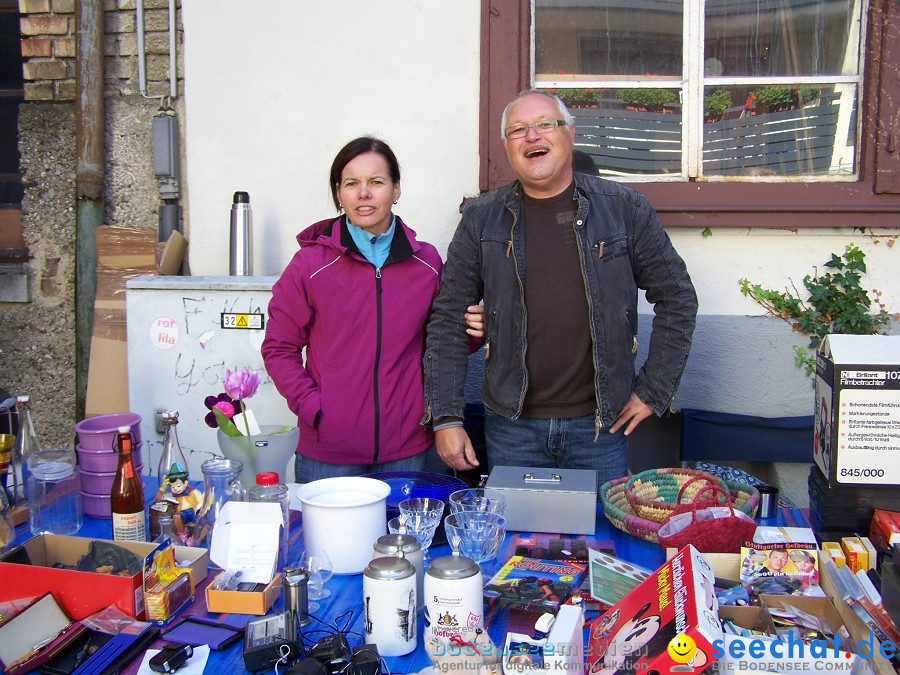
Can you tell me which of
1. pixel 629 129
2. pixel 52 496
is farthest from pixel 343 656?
pixel 629 129

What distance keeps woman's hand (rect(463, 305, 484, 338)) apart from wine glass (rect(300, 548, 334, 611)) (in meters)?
1.14

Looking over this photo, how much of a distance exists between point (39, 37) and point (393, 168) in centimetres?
271

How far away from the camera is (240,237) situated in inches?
148

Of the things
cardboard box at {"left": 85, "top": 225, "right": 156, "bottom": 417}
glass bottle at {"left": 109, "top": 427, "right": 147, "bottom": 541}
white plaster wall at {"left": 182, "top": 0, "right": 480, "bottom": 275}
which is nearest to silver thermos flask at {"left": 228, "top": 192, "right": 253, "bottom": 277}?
white plaster wall at {"left": 182, "top": 0, "right": 480, "bottom": 275}

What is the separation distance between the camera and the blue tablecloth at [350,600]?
1.44 m

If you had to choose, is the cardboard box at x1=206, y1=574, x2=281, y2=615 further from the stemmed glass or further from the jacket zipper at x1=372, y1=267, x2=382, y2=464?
the jacket zipper at x1=372, y1=267, x2=382, y2=464

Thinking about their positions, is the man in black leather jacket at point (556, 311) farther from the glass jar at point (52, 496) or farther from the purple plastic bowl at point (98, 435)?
the glass jar at point (52, 496)

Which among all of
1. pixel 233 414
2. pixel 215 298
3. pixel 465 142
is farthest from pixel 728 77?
pixel 233 414

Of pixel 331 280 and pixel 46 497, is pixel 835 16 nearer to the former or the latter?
pixel 331 280

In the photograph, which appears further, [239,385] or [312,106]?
[312,106]

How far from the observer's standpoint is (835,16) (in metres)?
3.66

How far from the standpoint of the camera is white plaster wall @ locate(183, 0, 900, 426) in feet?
12.0

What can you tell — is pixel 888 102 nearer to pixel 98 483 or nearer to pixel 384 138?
pixel 384 138

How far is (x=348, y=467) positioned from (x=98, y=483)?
786 mm
